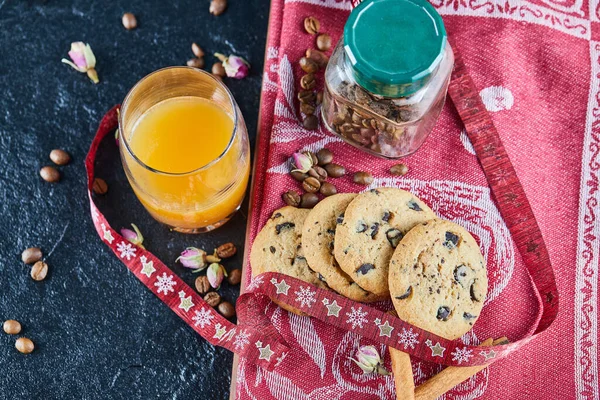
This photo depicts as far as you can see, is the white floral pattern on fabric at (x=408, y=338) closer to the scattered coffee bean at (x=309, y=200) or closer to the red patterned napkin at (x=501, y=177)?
the red patterned napkin at (x=501, y=177)

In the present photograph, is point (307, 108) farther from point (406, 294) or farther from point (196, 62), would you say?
point (406, 294)

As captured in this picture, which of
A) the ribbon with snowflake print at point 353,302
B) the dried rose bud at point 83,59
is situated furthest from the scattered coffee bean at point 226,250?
the dried rose bud at point 83,59

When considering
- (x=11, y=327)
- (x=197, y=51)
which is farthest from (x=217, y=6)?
(x=11, y=327)

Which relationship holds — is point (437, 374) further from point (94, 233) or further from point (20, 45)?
point (20, 45)

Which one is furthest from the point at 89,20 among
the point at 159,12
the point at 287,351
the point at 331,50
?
the point at 287,351

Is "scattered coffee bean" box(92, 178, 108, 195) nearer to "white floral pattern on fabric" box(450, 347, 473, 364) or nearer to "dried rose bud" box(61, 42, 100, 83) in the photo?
"dried rose bud" box(61, 42, 100, 83)

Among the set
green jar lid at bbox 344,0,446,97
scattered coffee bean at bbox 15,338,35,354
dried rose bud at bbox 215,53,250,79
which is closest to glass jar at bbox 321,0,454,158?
green jar lid at bbox 344,0,446,97
